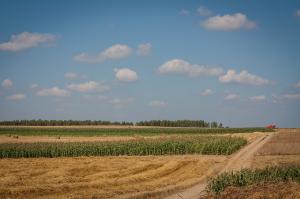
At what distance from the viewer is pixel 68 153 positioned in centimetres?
4881

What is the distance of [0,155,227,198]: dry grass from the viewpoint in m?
23.2

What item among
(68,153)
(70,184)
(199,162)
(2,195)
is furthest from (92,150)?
(2,195)

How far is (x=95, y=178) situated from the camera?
2945 centimetres

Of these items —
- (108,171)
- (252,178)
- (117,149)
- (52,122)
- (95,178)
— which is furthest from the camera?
(52,122)

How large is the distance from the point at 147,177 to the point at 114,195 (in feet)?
25.2

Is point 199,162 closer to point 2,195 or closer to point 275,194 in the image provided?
point 2,195

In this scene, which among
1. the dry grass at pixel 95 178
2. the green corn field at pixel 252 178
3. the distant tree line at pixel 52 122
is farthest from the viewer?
the distant tree line at pixel 52 122

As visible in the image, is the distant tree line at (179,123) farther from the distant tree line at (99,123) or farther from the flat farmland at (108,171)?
the flat farmland at (108,171)

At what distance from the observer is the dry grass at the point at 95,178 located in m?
23.2

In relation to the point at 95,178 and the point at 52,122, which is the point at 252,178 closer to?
the point at 95,178

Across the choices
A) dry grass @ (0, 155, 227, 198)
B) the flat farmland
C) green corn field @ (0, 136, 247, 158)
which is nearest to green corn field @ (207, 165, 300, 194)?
the flat farmland

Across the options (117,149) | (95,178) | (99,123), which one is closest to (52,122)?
(99,123)

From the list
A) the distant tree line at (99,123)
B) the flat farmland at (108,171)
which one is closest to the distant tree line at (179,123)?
the distant tree line at (99,123)

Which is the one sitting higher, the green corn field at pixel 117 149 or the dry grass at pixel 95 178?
the green corn field at pixel 117 149
